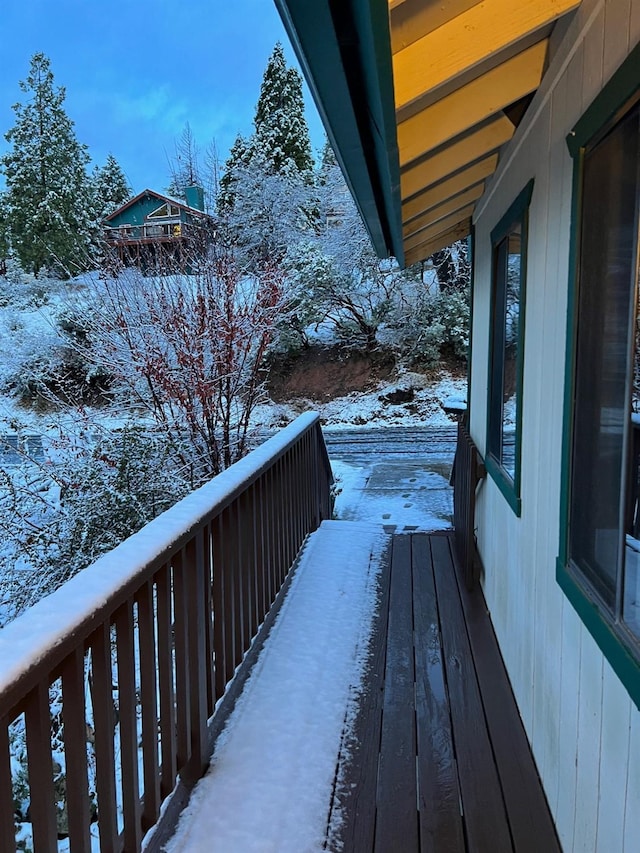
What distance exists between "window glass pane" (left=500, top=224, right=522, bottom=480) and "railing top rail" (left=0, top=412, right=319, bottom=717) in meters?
1.43

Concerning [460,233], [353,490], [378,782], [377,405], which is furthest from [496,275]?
[377,405]

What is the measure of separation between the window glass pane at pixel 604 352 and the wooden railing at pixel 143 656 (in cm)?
→ 113

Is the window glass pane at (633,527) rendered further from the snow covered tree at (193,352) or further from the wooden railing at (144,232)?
the wooden railing at (144,232)

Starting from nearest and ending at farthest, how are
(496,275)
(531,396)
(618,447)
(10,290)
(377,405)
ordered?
(618,447) → (531,396) → (496,275) → (377,405) → (10,290)

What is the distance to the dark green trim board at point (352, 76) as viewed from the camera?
3.34 ft

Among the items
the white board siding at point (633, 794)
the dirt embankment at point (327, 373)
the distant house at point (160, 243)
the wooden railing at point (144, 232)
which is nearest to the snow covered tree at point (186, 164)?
the wooden railing at point (144, 232)

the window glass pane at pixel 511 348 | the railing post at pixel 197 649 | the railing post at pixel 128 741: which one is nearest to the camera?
the railing post at pixel 128 741

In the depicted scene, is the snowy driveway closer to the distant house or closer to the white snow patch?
the white snow patch

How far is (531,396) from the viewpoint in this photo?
2.23 m

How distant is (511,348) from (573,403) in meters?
1.38

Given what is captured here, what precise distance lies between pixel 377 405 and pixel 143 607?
12.9 meters

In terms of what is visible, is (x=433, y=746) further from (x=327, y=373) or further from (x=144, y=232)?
(x=327, y=373)

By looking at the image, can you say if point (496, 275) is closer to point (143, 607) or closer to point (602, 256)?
point (602, 256)

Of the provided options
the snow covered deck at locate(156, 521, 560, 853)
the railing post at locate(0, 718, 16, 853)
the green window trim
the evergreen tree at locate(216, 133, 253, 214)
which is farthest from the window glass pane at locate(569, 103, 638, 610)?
the evergreen tree at locate(216, 133, 253, 214)
